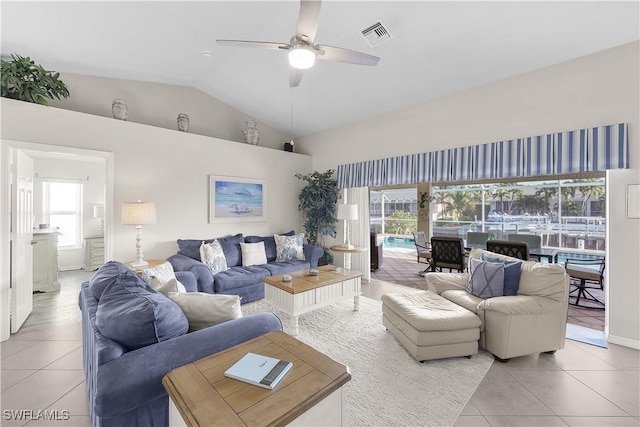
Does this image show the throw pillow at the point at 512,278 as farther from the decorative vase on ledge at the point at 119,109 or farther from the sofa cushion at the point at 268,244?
the decorative vase on ledge at the point at 119,109

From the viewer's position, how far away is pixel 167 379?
1.13 metres

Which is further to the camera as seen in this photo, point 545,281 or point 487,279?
point 487,279

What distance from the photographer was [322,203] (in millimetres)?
5422

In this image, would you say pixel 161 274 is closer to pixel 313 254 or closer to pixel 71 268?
pixel 313 254

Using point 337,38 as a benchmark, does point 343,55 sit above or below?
below

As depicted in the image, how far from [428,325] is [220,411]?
6.45 ft

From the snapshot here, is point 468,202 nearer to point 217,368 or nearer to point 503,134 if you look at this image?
point 503,134

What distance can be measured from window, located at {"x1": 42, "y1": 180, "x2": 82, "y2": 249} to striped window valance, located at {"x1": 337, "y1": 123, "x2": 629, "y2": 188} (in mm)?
6203

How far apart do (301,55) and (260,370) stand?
2.10 meters

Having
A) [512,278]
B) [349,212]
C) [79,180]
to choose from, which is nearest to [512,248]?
[512,278]

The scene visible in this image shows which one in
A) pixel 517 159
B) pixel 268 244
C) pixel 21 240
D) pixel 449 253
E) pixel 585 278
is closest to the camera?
pixel 21 240

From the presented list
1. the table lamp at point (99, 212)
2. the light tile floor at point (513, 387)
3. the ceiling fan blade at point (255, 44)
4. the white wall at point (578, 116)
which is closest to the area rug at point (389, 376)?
the light tile floor at point (513, 387)

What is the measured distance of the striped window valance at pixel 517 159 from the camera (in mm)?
2816

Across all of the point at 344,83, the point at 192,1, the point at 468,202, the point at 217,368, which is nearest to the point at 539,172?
the point at 344,83
